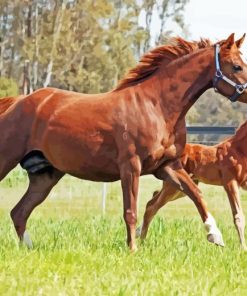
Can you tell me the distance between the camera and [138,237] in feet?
32.1

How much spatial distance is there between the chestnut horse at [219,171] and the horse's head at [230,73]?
71.3 inches

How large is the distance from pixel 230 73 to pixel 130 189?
155cm

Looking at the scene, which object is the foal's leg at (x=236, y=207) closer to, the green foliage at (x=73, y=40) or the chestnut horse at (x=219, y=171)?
the chestnut horse at (x=219, y=171)

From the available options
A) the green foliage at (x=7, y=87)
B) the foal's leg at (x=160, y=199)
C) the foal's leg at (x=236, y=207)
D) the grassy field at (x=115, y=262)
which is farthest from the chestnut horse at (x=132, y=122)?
the green foliage at (x=7, y=87)

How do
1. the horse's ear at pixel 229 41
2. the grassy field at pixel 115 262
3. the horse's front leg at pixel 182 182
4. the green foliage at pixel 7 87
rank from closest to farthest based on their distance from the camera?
the grassy field at pixel 115 262 < the horse's front leg at pixel 182 182 < the horse's ear at pixel 229 41 < the green foliage at pixel 7 87

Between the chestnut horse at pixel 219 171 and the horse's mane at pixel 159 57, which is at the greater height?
the horse's mane at pixel 159 57

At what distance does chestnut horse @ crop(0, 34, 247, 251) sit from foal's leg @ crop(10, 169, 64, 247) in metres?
0.21

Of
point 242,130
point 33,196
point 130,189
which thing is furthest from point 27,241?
point 242,130

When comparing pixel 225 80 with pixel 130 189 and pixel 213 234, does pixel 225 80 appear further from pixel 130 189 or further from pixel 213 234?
pixel 213 234

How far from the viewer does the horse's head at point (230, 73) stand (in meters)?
8.25

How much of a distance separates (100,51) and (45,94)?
135ft

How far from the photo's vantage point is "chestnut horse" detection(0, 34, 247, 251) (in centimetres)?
812

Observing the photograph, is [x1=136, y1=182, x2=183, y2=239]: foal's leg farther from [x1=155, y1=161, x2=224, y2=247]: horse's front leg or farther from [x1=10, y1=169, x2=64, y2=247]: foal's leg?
[x1=155, y1=161, x2=224, y2=247]: horse's front leg

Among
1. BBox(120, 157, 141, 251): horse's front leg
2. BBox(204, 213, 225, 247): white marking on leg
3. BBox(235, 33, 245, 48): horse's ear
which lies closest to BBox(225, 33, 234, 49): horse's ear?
BBox(235, 33, 245, 48): horse's ear
